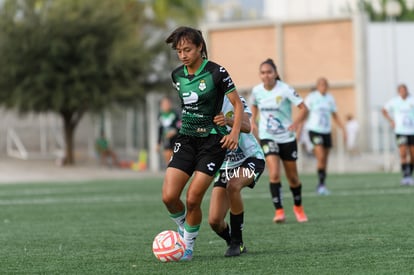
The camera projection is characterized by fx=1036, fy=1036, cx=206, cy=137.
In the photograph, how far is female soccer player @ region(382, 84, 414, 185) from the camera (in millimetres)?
22500

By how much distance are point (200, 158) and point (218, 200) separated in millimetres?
615

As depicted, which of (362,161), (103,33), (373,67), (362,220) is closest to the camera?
(362,220)

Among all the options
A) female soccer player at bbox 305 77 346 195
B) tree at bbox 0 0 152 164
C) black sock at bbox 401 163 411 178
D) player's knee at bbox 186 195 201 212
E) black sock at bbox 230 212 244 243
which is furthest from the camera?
tree at bbox 0 0 152 164

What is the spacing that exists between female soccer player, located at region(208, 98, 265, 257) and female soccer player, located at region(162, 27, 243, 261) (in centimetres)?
31

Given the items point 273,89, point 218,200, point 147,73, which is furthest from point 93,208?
point 147,73

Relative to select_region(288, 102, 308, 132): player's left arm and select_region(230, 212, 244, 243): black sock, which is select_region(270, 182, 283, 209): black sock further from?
select_region(230, 212, 244, 243): black sock

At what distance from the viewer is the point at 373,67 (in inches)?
2072

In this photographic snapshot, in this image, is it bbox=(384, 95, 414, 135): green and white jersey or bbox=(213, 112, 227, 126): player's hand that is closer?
bbox=(213, 112, 227, 126): player's hand

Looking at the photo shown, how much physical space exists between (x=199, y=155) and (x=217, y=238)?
8.26 ft

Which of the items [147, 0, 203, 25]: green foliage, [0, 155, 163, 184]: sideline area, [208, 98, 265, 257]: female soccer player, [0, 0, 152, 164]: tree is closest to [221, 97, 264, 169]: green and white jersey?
[208, 98, 265, 257]: female soccer player

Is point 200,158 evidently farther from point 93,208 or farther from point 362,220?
point 93,208

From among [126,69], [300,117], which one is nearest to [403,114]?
[300,117]

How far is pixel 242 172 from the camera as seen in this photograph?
10.1 meters

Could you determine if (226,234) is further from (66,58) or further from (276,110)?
(66,58)
